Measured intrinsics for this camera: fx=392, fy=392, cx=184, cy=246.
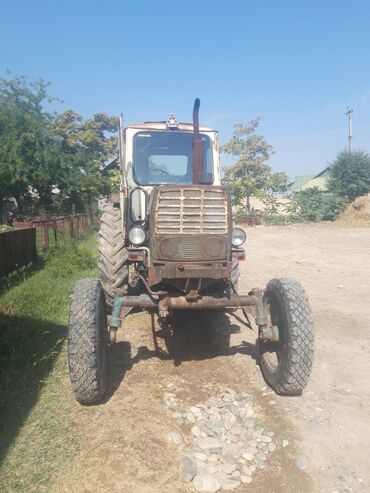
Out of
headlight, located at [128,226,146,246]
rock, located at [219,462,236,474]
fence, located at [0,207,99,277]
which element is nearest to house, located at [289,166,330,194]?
fence, located at [0,207,99,277]

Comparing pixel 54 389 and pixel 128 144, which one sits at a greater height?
pixel 128 144

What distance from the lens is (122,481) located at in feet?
7.93

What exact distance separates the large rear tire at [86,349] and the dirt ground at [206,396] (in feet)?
0.61

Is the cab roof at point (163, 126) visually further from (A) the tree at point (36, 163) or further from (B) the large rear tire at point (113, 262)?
(A) the tree at point (36, 163)

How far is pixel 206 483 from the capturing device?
2.41 metres

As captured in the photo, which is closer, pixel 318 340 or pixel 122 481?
pixel 122 481

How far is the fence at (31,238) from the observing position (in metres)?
7.12

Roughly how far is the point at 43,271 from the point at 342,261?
7.52 meters

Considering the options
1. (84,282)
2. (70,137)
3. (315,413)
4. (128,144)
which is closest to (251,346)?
(315,413)

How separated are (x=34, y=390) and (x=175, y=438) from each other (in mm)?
1422

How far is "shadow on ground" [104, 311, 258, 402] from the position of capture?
4.09 meters

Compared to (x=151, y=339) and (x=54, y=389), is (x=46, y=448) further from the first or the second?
(x=151, y=339)

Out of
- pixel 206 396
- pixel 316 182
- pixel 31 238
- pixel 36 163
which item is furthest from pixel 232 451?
pixel 316 182

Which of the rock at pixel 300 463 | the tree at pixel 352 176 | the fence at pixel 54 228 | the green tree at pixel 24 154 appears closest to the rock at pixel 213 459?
the rock at pixel 300 463
